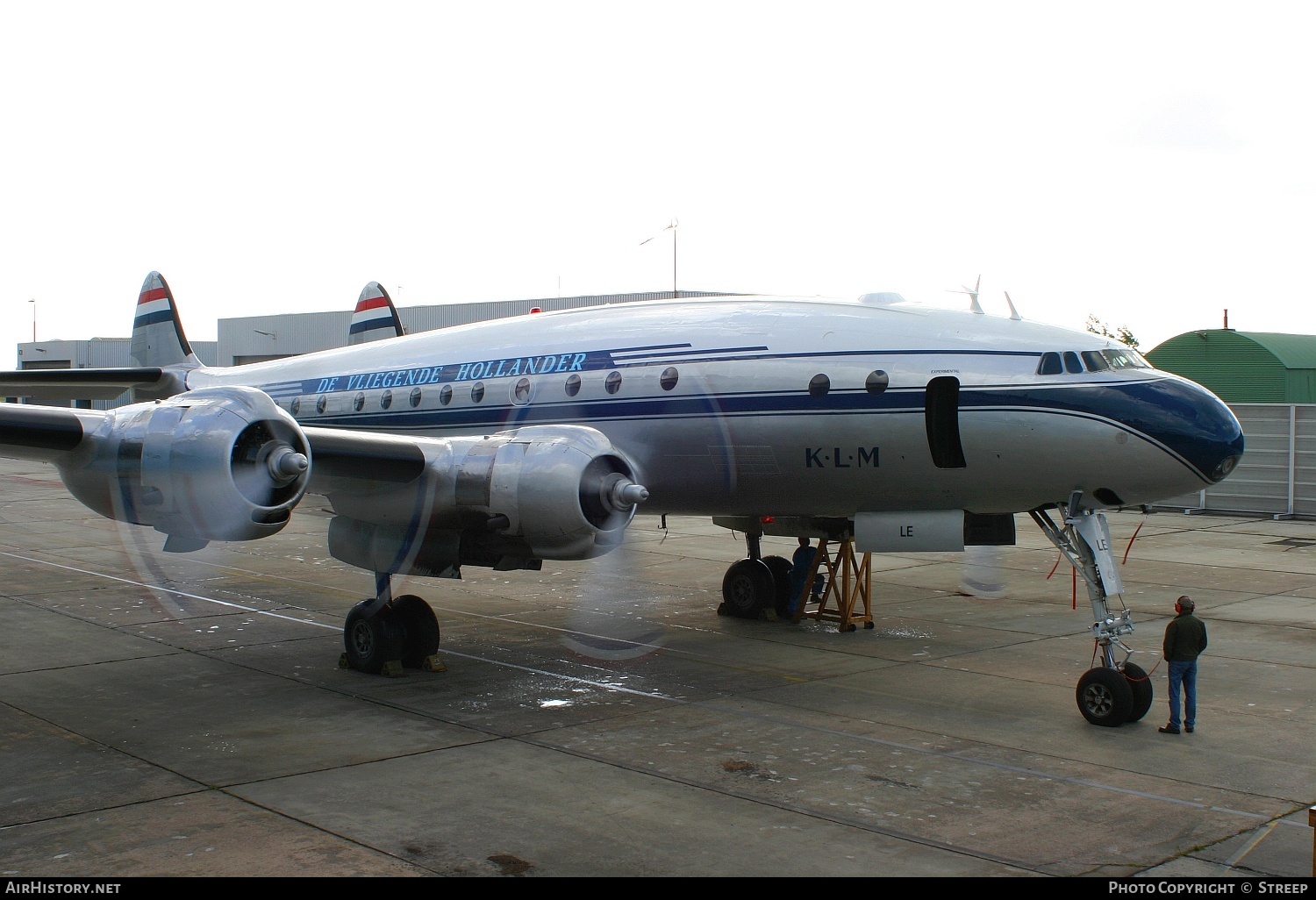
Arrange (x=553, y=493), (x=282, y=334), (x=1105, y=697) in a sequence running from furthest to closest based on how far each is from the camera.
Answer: (x=282, y=334), (x=553, y=493), (x=1105, y=697)

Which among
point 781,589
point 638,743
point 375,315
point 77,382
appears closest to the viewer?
point 638,743

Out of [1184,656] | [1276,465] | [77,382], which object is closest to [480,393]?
[77,382]

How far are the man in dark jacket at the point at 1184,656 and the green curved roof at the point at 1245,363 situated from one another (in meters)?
33.5

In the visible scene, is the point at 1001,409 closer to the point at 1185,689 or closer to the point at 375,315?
the point at 1185,689

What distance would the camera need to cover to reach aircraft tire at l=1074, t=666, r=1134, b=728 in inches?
408

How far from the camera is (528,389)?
13617mm

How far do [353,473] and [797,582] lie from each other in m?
7.29

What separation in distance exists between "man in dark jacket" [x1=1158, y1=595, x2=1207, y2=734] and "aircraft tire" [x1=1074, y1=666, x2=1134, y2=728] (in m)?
0.39

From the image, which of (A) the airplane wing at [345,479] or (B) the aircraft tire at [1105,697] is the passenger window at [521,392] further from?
(B) the aircraft tire at [1105,697]

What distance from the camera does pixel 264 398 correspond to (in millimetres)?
10406

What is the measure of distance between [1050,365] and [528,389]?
6077 millimetres

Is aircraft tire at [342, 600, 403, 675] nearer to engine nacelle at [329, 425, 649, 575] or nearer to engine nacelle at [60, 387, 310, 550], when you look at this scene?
engine nacelle at [329, 425, 649, 575]

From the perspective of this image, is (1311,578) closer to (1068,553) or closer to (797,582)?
(797,582)

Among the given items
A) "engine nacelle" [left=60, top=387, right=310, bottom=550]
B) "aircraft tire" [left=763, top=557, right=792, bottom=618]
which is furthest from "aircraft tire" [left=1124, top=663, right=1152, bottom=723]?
"engine nacelle" [left=60, top=387, right=310, bottom=550]
